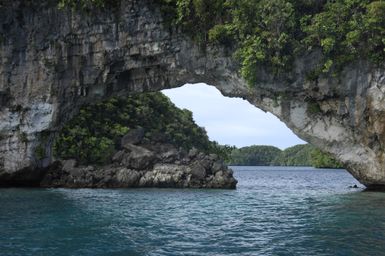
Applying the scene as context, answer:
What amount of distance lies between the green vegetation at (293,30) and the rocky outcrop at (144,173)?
1227 centimetres

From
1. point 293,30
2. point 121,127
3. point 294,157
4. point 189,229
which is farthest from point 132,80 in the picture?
point 294,157

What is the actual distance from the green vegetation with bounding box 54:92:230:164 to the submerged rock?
12.2ft

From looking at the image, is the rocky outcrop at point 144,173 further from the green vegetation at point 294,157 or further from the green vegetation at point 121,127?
the green vegetation at point 294,157

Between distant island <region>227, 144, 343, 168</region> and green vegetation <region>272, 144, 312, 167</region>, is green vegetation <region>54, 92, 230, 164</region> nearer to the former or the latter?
green vegetation <region>272, 144, 312, 167</region>

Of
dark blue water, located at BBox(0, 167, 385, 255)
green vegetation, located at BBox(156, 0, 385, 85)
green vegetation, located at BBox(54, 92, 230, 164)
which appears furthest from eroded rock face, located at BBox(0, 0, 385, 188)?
green vegetation, located at BBox(54, 92, 230, 164)

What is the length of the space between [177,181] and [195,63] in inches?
454

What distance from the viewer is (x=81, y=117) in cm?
4369

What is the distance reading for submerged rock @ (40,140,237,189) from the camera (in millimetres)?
34250

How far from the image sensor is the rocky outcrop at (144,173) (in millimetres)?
34281

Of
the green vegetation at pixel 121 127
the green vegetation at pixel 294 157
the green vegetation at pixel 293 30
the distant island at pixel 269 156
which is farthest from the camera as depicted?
the distant island at pixel 269 156

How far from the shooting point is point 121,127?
44.5m

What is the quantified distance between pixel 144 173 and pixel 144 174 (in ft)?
0.47

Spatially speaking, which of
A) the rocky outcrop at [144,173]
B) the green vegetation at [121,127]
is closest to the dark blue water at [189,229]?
the rocky outcrop at [144,173]

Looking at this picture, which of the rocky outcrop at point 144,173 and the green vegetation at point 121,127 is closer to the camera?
the rocky outcrop at point 144,173
